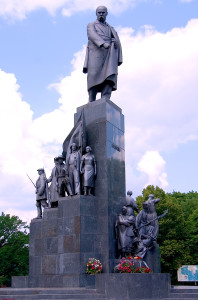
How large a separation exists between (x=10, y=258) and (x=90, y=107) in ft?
93.8

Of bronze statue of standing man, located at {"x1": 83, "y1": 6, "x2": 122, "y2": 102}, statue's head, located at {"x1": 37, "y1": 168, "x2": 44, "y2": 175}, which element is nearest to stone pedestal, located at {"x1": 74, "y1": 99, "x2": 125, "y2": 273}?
bronze statue of standing man, located at {"x1": 83, "y1": 6, "x2": 122, "y2": 102}

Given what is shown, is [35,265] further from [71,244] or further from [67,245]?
[71,244]

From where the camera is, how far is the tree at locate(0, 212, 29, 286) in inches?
1668

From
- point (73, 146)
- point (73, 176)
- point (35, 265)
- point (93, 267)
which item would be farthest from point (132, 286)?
point (73, 146)

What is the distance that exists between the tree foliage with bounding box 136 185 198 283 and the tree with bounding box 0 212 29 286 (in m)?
13.2

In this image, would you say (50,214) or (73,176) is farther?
(50,214)

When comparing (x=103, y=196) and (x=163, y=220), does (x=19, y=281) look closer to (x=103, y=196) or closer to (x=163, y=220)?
(x=103, y=196)

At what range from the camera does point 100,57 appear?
19.5 meters

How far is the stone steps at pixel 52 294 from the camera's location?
13.7 meters

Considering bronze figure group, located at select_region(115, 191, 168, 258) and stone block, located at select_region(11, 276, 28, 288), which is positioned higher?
bronze figure group, located at select_region(115, 191, 168, 258)

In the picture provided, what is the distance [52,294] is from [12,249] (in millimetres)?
30664

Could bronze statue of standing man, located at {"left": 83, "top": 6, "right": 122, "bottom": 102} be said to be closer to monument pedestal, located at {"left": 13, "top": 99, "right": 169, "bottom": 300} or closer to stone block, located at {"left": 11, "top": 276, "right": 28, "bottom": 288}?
monument pedestal, located at {"left": 13, "top": 99, "right": 169, "bottom": 300}

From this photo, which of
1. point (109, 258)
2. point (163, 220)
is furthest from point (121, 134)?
point (163, 220)

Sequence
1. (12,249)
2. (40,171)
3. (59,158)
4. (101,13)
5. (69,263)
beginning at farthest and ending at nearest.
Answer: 1. (12,249)
2. (101,13)
3. (40,171)
4. (59,158)
5. (69,263)
